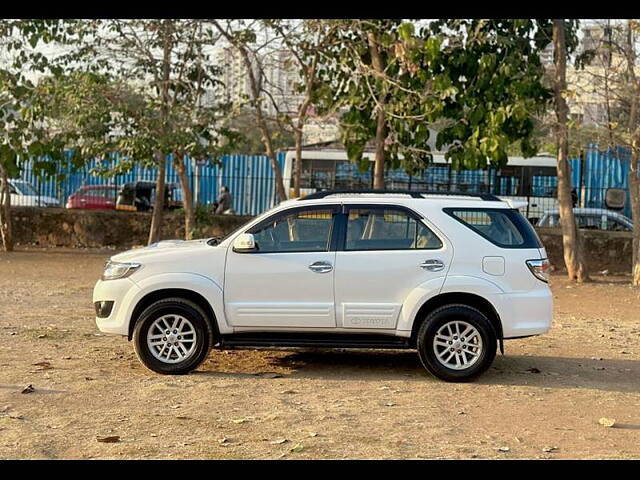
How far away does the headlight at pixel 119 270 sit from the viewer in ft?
30.7

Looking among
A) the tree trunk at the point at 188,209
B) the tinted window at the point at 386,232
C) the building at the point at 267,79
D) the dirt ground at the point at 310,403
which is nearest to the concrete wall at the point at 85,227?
the tree trunk at the point at 188,209

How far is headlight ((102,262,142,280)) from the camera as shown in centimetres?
935

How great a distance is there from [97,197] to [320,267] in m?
23.3

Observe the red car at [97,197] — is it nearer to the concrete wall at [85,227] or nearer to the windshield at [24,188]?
the windshield at [24,188]

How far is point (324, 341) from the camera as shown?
927cm

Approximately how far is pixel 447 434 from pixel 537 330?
2.37 m

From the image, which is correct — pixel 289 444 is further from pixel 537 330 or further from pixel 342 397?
pixel 537 330

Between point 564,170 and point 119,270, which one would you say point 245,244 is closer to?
point 119,270

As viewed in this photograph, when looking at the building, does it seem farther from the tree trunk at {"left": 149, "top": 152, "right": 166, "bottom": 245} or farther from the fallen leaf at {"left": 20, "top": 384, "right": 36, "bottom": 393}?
the fallen leaf at {"left": 20, "top": 384, "right": 36, "bottom": 393}

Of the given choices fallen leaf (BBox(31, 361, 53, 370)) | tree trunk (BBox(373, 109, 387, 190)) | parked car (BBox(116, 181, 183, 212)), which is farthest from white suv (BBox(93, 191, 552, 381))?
parked car (BBox(116, 181, 183, 212))

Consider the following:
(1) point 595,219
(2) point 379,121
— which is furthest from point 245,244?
(1) point 595,219

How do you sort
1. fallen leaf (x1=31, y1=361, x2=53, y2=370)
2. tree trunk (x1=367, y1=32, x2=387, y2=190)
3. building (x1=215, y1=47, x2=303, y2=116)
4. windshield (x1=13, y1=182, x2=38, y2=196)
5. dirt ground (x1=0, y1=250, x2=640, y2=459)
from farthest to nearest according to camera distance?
1. windshield (x1=13, y1=182, x2=38, y2=196)
2. building (x1=215, y1=47, x2=303, y2=116)
3. tree trunk (x1=367, y1=32, x2=387, y2=190)
4. fallen leaf (x1=31, y1=361, x2=53, y2=370)
5. dirt ground (x1=0, y1=250, x2=640, y2=459)

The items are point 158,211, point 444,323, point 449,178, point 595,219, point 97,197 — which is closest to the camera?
point 444,323

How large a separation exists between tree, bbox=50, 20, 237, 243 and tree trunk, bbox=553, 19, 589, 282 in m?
6.48
